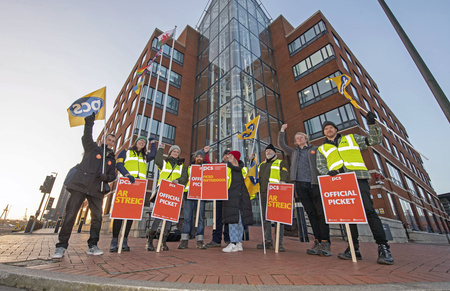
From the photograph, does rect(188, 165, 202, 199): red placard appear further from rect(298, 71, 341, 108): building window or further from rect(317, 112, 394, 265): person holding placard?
rect(298, 71, 341, 108): building window

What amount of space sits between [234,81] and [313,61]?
8.57 metres

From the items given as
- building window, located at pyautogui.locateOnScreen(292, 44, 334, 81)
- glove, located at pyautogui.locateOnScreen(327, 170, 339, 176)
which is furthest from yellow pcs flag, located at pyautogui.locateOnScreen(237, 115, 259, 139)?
building window, located at pyautogui.locateOnScreen(292, 44, 334, 81)

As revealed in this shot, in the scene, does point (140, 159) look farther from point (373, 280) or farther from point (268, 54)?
point (268, 54)

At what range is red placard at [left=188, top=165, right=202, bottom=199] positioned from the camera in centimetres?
480

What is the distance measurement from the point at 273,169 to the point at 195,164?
1.92m

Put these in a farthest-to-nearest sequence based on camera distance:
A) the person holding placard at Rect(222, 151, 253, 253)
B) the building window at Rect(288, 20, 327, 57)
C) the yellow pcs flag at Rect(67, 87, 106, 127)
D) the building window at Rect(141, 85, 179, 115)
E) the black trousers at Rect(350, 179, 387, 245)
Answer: the building window at Rect(288, 20, 327, 57) < the building window at Rect(141, 85, 179, 115) < the yellow pcs flag at Rect(67, 87, 106, 127) < the person holding placard at Rect(222, 151, 253, 253) < the black trousers at Rect(350, 179, 387, 245)

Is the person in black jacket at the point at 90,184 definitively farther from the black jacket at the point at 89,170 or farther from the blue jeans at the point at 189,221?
the blue jeans at the point at 189,221

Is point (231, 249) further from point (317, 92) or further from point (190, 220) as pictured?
point (317, 92)

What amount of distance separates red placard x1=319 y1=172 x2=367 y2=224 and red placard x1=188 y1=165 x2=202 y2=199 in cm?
258

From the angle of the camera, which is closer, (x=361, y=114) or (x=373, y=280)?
(x=373, y=280)

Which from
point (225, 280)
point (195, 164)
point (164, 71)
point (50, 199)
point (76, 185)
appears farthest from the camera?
point (50, 199)

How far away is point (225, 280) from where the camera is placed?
1.91 metres

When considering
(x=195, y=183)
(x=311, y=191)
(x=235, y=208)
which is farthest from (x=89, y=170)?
(x=311, y=191)

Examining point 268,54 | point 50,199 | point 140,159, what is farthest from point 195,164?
point 50,199
